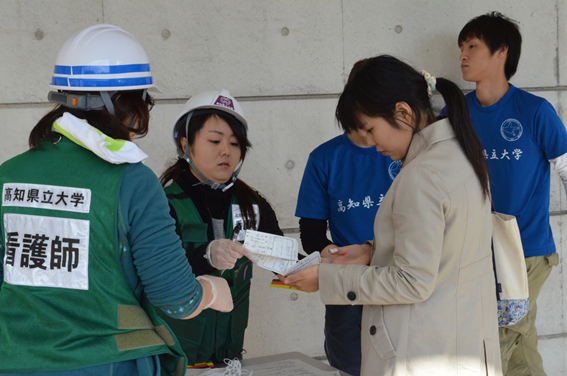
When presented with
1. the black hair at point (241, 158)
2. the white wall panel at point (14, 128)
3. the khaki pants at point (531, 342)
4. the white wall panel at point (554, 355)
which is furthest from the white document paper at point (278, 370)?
the white wall panel at point (554, 355)

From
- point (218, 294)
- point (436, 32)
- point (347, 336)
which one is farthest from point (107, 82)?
point (436, 32)

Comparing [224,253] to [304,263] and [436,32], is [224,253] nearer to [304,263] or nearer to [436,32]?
[304,263]

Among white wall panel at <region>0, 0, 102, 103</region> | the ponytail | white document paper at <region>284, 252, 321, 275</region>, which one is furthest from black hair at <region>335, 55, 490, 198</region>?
white wall panel at <region>0, 0, 102, 103</region>

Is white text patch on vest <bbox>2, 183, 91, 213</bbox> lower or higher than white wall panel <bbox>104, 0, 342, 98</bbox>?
lower

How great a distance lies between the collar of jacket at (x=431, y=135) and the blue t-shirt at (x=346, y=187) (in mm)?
897

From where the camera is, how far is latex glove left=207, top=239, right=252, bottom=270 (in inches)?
81.4

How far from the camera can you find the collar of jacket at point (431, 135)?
1673mm

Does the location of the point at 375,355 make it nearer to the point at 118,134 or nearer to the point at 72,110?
the point at 118,134

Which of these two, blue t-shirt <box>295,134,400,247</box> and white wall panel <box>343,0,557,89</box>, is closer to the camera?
blue t-shirt <box>295,134,400,247</box>

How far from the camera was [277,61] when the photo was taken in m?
3.53

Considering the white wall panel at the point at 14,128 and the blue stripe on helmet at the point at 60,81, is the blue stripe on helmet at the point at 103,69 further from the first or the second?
the white wall panel at the point at 14,128

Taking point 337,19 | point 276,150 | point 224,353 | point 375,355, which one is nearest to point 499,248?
point 375,355

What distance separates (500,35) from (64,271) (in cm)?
281

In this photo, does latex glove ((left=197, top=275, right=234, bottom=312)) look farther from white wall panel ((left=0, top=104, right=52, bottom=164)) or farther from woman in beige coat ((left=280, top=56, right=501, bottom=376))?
white wall panel ((left=0, top=104, right=52, bottom=164))
